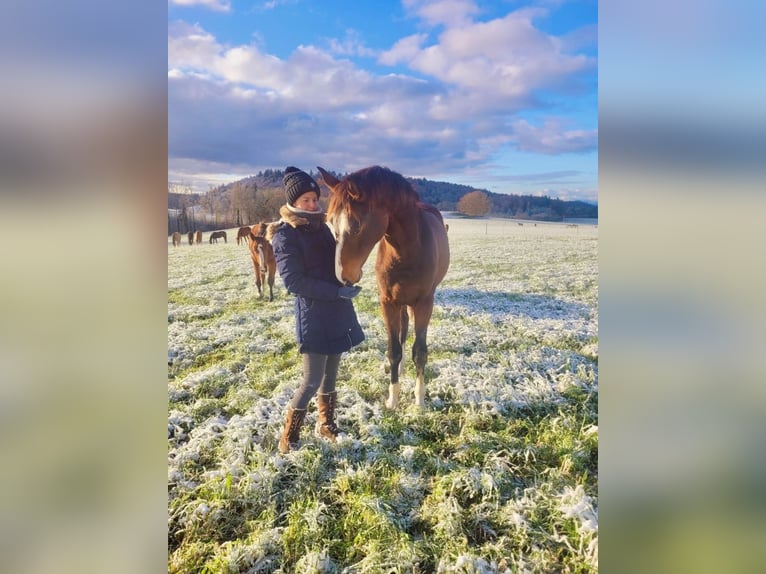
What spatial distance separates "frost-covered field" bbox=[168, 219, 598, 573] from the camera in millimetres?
2152

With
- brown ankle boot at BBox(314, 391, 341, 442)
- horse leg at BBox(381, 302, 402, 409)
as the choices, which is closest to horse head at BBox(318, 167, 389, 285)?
horse leg at BBox(381, 302, 402, 409)

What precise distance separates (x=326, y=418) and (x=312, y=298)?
34.9 inches

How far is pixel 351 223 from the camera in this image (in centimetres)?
225

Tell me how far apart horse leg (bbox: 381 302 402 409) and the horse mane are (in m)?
0.80

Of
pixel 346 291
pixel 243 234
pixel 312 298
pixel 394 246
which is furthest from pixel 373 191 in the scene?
pixel 243 234

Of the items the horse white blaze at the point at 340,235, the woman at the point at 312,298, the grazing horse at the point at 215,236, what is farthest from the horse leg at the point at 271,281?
the horse white blaze at the point at 340,235

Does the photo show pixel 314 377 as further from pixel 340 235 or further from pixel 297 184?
pixel 297 184

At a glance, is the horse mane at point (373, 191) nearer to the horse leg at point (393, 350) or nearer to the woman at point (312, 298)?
the woman at point (312, 298)

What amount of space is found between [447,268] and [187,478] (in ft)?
7.22

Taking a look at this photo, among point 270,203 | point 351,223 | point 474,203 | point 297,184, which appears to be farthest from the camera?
point 474,203

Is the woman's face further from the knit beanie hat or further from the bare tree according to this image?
the bare tree

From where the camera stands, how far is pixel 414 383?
2959mm
